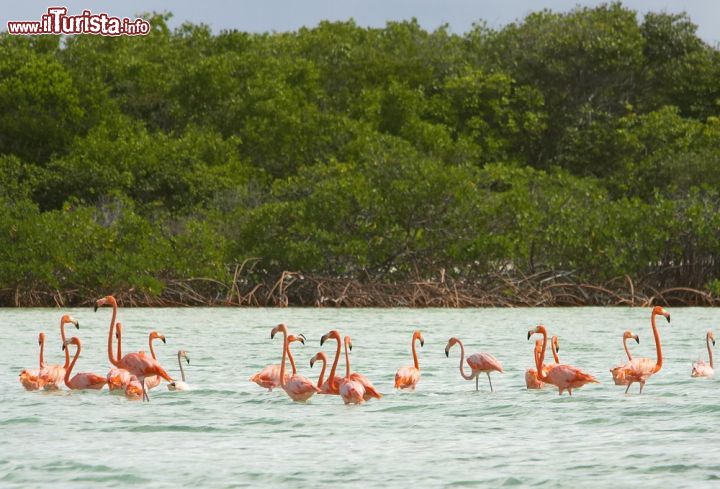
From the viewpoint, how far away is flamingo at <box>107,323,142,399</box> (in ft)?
39.0

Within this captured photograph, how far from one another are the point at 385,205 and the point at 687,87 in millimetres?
14425

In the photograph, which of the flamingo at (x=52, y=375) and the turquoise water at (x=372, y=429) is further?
the flamingo at (x=52, y=375)

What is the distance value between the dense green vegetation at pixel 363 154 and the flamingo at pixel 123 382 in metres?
11.3

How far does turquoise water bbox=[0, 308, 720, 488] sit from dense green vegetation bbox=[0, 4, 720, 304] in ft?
25.7

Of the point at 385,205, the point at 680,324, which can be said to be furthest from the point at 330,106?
the point at 680,324

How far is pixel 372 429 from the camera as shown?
10367mm

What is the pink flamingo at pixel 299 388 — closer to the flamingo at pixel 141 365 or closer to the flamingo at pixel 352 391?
the flamingo at pixel 352 391

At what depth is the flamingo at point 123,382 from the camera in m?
11.9

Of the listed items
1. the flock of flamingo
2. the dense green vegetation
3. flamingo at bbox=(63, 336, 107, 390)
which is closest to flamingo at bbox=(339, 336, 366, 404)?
the flock of flamingo

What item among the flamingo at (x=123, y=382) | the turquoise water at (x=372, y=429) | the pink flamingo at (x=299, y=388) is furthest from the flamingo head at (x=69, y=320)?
the pink flamingo at (x=299, y=388)

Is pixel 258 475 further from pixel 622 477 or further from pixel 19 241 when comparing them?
pixel 19 241

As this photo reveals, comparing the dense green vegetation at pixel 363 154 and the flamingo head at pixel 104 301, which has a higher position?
the dense green vegetation at pixel 363 154

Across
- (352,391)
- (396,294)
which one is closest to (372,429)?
(352,391)

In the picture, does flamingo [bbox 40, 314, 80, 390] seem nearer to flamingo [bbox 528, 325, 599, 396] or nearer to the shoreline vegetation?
flamingo [bbox 528, 325, 599, 396]
